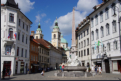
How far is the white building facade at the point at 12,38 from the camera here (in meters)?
29.3

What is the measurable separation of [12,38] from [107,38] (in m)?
19.8

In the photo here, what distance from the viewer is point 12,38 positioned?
98.4ft

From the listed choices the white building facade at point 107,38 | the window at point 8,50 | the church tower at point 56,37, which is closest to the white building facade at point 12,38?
the window at point 8,50

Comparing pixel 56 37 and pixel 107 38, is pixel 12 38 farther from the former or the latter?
pixel 56 37

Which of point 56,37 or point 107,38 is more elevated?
point 56,37

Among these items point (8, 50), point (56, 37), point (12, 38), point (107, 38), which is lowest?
point (8, 50)

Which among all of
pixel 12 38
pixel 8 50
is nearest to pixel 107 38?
pixel 12 38

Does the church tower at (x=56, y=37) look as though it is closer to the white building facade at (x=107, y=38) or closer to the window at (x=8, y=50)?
the white building facade at (x=107, y=38)

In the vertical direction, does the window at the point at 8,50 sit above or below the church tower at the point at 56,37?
below

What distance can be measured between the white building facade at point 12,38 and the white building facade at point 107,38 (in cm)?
1786

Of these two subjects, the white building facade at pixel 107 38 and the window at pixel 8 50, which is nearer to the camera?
the white building facade at pixel 107 38

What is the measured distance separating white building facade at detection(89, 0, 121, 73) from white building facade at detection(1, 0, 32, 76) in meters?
17.9

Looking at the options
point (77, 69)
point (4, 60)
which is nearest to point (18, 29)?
point (4, 60)

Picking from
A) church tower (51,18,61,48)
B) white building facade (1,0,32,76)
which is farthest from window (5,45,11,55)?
church tower (51,18,61,48)
